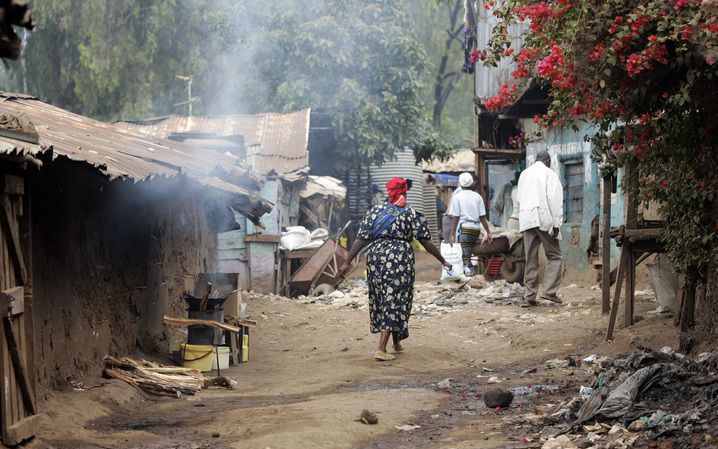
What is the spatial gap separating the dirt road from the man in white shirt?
0.50 meters

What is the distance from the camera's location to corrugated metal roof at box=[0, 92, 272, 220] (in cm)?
752

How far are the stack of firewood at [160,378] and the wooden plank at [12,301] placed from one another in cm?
264

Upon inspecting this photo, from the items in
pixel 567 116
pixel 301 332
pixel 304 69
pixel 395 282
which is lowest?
pixel 301 332

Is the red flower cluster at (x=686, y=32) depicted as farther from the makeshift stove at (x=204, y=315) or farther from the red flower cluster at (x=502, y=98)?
the makeshift stove at (x=204, y=315)

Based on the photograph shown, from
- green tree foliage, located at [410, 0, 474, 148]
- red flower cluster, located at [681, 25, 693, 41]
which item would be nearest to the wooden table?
red flower cluster, located at [681, 25, 693, 41]

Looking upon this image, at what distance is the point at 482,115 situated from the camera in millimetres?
23125

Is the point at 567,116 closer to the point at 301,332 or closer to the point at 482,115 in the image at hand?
the point at 301,332

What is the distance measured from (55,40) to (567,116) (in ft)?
93.5

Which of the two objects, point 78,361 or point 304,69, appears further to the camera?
point 304,69

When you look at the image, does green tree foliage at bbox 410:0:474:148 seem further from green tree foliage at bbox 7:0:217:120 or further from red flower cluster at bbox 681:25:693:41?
red flower cluster at bbox 681:25:693:41

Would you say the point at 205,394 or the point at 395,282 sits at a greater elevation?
the point at 395,282

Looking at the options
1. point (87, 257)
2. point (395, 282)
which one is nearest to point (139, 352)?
point (87, 257)

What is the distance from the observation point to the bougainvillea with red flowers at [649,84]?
6.42 m

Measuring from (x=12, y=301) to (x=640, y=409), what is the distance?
168 inches
